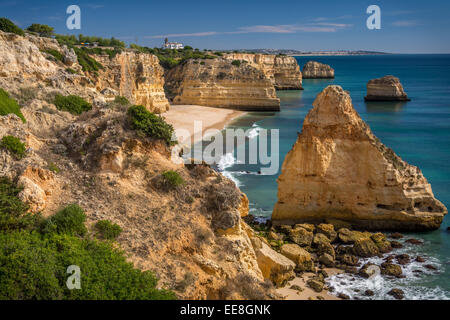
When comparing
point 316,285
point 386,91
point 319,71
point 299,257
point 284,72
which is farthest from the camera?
point 319,71

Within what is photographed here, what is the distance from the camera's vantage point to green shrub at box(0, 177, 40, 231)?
8688mm

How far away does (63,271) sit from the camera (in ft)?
25.8

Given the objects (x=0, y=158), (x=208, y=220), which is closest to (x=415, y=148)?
(x=208, y=220)

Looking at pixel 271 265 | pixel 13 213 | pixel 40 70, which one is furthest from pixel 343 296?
pixel 40 70

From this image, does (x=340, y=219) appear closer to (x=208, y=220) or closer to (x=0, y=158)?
(x=208, y=220)

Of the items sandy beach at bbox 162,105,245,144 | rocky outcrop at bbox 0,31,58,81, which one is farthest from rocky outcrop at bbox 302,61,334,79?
rocky outcrop at bbox 0,31,58,81

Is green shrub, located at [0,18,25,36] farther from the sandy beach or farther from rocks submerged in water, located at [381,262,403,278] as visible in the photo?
rocks submerged in water, located at [381,262,403,278]

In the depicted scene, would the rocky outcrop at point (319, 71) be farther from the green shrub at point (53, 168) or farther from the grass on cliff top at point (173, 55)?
the green shrub at point (53, 168)

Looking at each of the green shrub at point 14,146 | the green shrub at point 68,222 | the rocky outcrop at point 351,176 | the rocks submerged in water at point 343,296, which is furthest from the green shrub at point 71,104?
the rocks submerged in water at point 343,296

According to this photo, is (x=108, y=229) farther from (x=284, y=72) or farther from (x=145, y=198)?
(x=284, y=72)

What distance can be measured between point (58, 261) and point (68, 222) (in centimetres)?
123

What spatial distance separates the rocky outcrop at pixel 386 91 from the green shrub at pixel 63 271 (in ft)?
254

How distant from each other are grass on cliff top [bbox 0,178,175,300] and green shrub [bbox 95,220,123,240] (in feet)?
1.07
